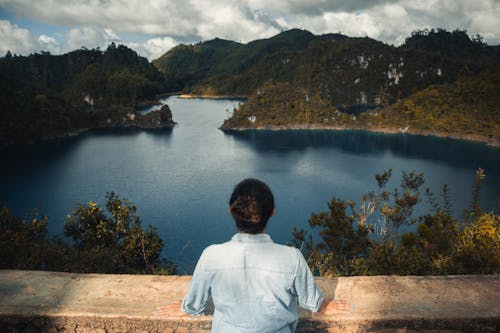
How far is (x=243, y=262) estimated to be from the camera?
7.56 ft

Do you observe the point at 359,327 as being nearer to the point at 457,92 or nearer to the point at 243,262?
the point at 243,262

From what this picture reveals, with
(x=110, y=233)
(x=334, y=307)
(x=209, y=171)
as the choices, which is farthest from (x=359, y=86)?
(x=334, y=307)

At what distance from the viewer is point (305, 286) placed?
95.7 inches

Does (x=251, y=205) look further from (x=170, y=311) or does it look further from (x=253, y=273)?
(x=170, y=311)

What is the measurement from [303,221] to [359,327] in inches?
1360

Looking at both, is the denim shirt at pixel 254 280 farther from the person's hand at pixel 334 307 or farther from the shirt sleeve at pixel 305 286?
the person's hand at pixel 334 307

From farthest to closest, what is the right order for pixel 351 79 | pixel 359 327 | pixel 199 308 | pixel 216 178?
pixel 351 79 → pixel 216 178 → pixel 359 327 → pixel 199 308

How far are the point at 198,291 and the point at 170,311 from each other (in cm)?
57

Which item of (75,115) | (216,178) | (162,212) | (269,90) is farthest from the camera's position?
(269,90)

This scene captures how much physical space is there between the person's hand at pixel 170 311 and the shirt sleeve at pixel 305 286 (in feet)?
3.31

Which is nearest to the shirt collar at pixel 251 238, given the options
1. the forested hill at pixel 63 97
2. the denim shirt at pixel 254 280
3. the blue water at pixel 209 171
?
the denim shirt at pixel 254 280

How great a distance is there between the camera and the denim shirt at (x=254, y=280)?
2299mm

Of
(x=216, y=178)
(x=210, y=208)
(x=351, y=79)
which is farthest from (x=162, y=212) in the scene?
(x=351, y=79)

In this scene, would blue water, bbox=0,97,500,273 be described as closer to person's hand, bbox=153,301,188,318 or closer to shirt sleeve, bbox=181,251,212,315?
person's hand, bbox=153,301,188,318
